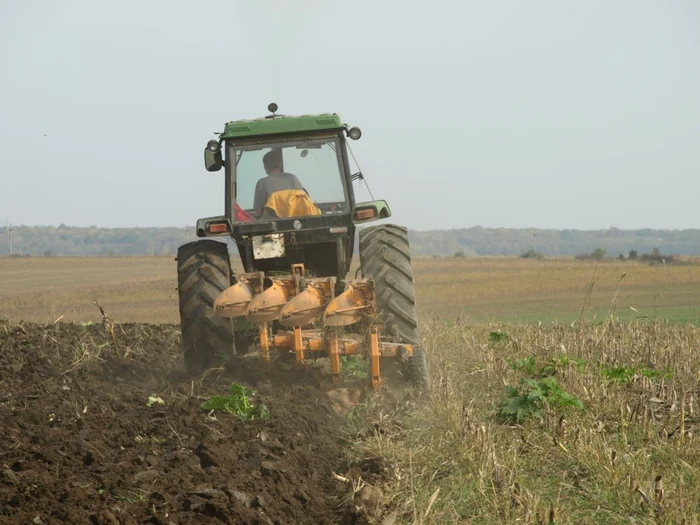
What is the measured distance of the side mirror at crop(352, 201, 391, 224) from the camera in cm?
806

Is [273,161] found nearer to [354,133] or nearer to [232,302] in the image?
[354,133]

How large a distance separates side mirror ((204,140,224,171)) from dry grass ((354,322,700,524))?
8.97ft

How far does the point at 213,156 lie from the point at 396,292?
215 cm

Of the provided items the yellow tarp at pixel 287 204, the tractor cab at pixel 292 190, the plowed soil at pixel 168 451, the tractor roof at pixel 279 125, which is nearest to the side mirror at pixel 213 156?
the tractor cab at pixel 292 190

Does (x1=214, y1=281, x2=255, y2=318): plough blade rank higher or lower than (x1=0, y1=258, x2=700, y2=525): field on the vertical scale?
higher

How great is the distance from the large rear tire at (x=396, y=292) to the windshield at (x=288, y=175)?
1.94ft

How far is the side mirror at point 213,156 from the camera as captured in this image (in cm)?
845

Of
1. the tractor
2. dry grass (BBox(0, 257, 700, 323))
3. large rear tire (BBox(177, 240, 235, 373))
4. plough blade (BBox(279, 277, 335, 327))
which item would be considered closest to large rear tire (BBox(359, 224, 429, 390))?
A: the tractor

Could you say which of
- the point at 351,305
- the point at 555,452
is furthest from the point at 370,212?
the point at 555,452

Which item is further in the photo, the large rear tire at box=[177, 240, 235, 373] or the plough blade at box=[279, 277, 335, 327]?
the large rear tire at box=[177, 240, 235, 373]

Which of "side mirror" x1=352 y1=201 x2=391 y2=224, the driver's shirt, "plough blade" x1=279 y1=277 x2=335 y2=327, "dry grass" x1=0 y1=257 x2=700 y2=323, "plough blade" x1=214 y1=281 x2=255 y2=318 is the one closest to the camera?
"plough blade" x1=279 y1=277 x2=335 y2=327

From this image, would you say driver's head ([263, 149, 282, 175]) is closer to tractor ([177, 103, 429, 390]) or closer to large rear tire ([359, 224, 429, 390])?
tractor ([177, 103, 429, 390])

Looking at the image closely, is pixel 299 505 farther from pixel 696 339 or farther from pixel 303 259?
pixel 696 339

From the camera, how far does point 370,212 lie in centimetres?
805
